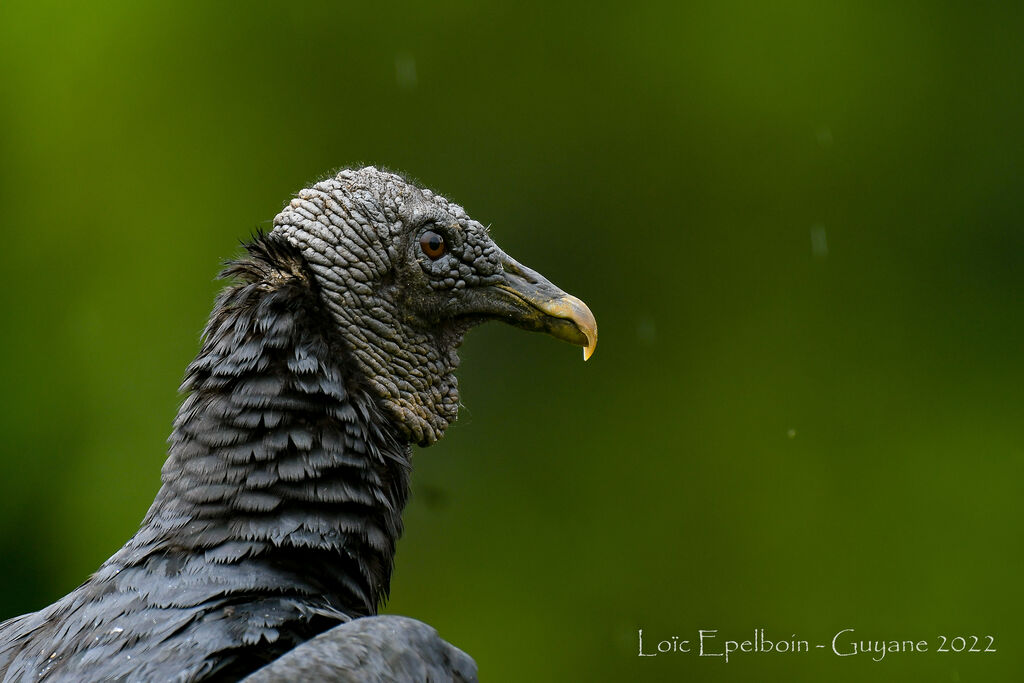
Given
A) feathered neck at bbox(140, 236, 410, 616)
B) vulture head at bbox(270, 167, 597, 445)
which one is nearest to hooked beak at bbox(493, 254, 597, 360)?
vulture head at bbox(270, 167, 597, 445)

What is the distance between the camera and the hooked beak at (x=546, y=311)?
10.6 ft

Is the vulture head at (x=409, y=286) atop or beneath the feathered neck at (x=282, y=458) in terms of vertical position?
atop

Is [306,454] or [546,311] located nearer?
[306,454]

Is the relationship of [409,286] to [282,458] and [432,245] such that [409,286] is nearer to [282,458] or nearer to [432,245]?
[432,245]

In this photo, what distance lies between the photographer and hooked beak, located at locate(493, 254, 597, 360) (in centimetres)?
322

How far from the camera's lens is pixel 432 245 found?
10.4 feet

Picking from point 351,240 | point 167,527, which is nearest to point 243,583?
point 167,527

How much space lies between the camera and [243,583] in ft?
8.21

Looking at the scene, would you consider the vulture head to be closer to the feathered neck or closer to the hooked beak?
the hooked beak

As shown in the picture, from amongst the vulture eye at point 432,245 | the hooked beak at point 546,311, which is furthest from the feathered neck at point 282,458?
the hooked beak at point 546,311

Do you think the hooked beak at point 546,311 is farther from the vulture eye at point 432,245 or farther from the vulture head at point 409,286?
the vulture eye at point 432,245

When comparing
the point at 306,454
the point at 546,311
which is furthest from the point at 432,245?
the point at 306,454

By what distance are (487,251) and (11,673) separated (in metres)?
1.55

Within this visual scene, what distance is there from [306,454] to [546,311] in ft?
2.74
